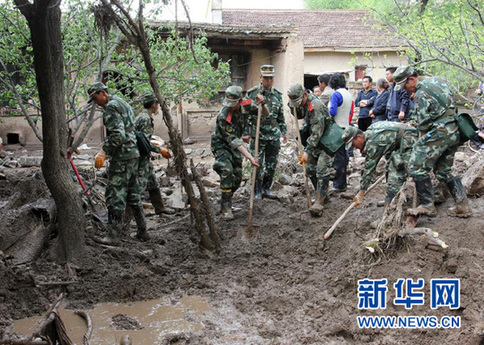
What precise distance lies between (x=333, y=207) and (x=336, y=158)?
37.4 inches

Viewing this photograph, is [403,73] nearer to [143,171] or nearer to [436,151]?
[436,151]

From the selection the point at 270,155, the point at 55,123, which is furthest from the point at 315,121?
the point at 55,123

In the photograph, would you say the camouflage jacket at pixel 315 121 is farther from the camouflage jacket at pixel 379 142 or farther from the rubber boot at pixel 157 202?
the rubber boot at pixel 157 202

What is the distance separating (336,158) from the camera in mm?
7324

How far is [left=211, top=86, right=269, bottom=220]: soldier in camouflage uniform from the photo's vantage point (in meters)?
6.45

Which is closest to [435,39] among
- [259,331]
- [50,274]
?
[259,331]

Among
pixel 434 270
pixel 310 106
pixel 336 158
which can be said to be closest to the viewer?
pixel 434 270

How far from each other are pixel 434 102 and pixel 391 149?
2.97ft

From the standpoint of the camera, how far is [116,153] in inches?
224

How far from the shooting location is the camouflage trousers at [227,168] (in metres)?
6.61

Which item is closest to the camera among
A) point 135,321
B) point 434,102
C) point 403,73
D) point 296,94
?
point 135,321

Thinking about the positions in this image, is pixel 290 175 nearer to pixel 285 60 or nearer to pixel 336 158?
pixel 336 158

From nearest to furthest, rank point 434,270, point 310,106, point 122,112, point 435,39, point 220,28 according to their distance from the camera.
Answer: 1. point 434,270
2. point 122,112
3. point 310,106
4. point 435,39
5. point 220,28

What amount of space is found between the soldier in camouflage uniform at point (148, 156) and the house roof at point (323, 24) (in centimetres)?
1147
